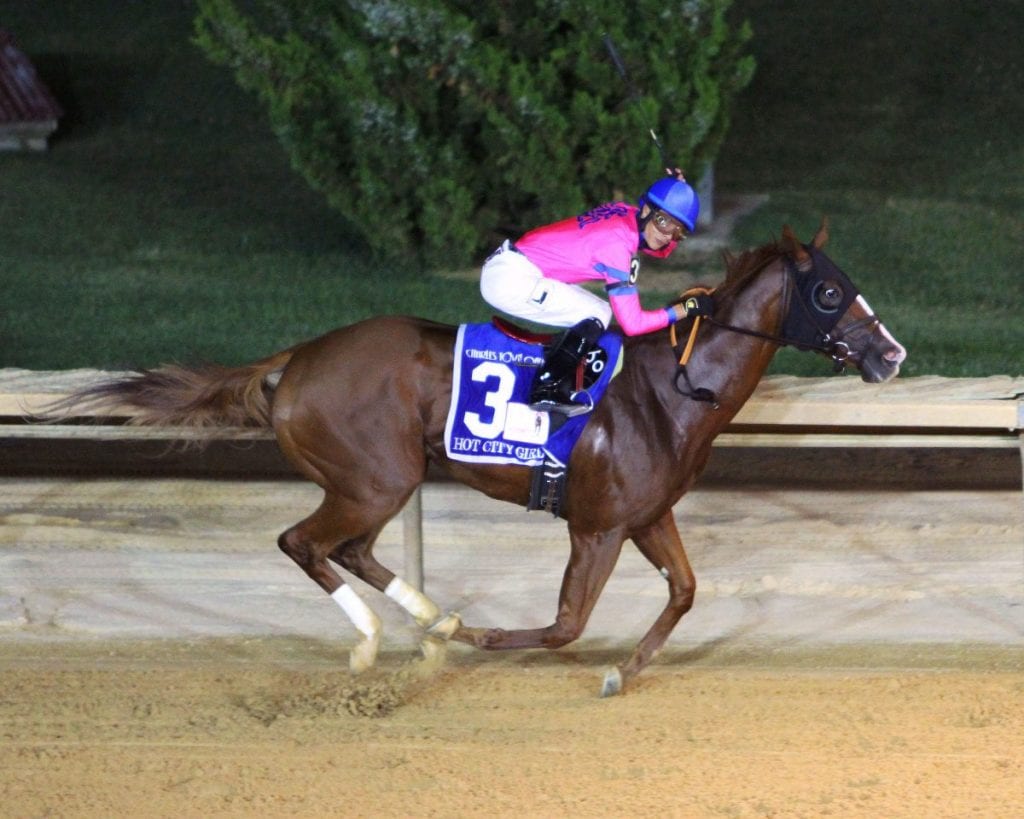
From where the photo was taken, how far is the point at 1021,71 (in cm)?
1138

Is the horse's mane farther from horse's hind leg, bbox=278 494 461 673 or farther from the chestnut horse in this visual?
horse's hind leg, bbox=278 494 461 673

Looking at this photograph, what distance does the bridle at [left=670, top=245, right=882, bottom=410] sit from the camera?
4.46 m

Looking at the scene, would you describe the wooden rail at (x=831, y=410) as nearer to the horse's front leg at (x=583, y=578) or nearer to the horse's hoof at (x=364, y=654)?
the horse's hoof at (x=364, y=654)

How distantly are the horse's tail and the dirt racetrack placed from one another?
0.92 meters

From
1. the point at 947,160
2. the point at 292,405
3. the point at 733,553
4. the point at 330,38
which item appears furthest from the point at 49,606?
the point at 947,160

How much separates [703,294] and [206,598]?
2.52 metres

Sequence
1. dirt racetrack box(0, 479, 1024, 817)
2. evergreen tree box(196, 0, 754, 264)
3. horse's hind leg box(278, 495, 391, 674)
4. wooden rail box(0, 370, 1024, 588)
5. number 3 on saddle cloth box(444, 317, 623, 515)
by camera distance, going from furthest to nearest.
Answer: evergreen tree box(196, 0, 754, 264), wooden rail box(0, 370, 1024, 588), horse's hind leg box(278, 495, 391, 674), number 3 on saddle cloth box(444, 317, 623, 515), dirt racetrack box(0, 479, 1024, 817)

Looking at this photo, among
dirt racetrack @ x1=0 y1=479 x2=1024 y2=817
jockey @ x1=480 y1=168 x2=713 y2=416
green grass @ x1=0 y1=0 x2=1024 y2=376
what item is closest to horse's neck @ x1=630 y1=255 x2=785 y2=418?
jockey @ x1=480 y1=168 x2=713 y2=416

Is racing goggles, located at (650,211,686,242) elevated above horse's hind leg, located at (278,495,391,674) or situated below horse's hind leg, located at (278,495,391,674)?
above

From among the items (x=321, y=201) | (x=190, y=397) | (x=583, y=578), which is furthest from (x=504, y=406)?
(x=321, y=201)

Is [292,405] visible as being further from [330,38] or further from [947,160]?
[947,160]

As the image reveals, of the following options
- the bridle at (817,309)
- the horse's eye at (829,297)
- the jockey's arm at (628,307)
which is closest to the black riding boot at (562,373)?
the jockey's arm at (628,307)

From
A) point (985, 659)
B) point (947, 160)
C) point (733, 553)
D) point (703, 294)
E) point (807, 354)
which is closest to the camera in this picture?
point (703, 294)

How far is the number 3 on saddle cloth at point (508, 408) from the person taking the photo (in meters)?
4.55
